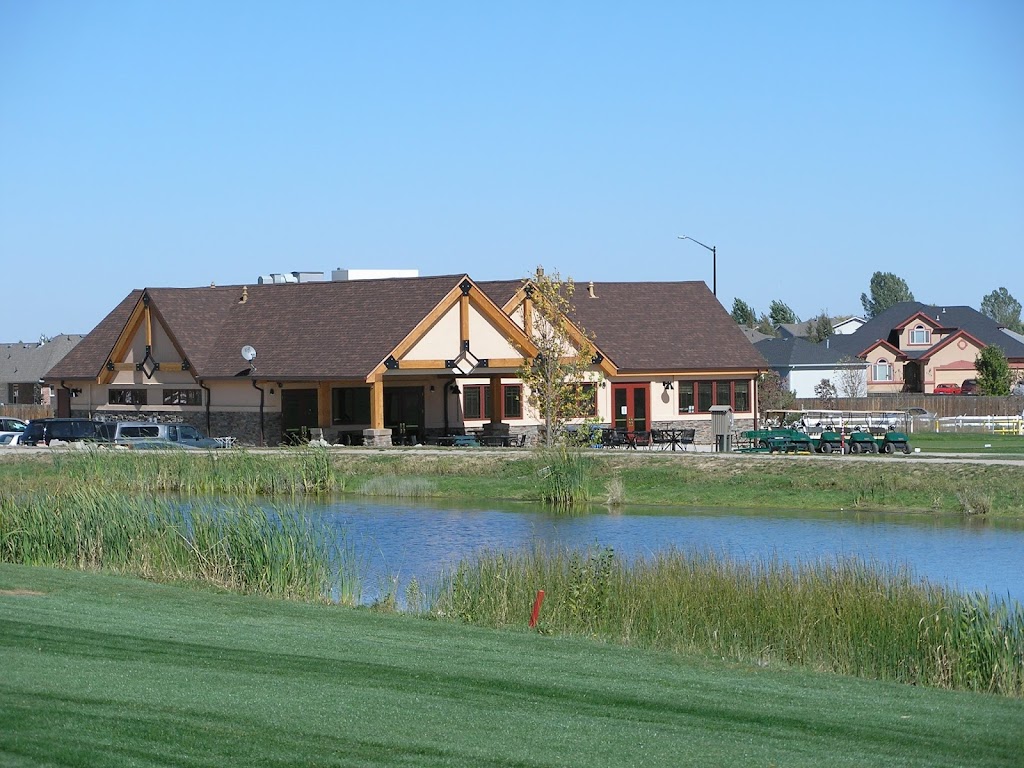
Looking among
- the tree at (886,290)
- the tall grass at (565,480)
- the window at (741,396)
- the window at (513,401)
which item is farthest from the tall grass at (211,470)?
the tree at (886,290)

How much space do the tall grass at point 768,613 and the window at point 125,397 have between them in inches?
1416

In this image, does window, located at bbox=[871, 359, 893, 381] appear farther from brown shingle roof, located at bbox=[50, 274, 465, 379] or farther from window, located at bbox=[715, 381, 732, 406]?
brown shingle roof, located at bbox=[50, 274, 465, 379]

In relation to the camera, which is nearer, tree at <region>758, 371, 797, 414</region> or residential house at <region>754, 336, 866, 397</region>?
tree at <region>758, 371, 797, 414</region>

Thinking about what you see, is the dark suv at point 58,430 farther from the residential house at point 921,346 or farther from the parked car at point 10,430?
the residential house at point 921,346

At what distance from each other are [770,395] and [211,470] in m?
33.0

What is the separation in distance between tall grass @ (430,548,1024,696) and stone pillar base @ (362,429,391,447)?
26128 millimetres

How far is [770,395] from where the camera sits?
6250cm

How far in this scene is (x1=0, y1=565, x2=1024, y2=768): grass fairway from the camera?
998cm

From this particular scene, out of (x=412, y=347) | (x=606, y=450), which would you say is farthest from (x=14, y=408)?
(x=606, y=450)

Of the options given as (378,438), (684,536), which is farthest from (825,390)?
(684,536)

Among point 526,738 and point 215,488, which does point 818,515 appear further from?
point 526,738

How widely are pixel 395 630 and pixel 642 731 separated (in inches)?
207

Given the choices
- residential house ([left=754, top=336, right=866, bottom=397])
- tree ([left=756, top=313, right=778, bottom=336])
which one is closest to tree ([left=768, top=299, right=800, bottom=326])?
tree ([left=756, top=313, right=778, bottom=336])

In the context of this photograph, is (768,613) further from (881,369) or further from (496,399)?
(881,369)
